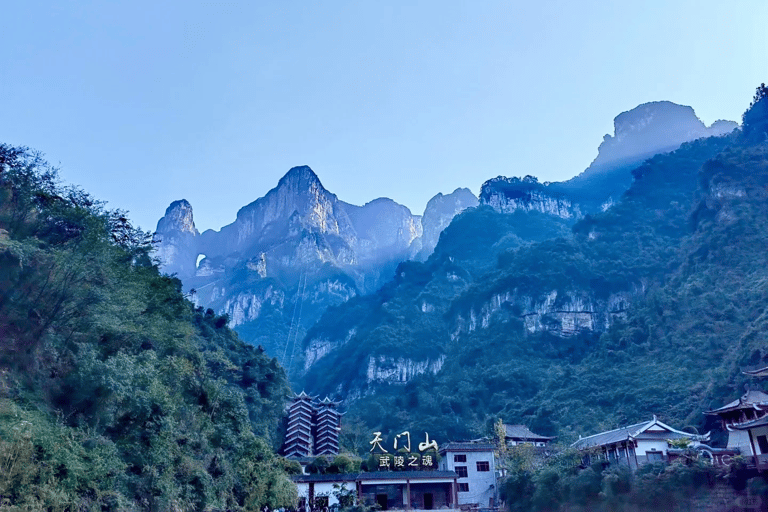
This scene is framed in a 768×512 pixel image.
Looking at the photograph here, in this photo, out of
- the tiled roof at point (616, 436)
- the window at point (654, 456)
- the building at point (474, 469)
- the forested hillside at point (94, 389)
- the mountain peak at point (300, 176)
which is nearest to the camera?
the forested hillside at point (94, 389)

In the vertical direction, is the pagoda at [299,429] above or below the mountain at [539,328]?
below

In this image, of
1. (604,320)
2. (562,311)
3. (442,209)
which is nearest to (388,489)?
(562,311)

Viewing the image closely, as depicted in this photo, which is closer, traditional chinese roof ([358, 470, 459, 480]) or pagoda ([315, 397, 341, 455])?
traditional chinese roof ([358, 470, 459, 480])

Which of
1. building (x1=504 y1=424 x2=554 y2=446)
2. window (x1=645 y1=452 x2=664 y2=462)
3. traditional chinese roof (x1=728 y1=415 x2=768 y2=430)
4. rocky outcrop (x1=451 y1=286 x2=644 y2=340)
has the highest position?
rocky outcrop (x1=451 y1=286 x2=644 y2=340)

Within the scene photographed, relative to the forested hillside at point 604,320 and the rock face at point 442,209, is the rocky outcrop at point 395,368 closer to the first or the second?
the forested hillside at point 604,320

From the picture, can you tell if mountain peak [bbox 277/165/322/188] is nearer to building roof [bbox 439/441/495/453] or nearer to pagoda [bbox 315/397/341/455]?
pagoda [bbox 315/397/341/455]

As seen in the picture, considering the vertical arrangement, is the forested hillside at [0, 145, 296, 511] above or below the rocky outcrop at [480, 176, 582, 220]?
below

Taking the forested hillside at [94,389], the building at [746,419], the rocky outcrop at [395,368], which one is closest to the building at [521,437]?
the building at [746,419]

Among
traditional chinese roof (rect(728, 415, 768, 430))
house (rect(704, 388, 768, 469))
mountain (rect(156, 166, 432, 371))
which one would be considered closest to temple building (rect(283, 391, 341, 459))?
house (rect(704, 388, 768, 469))
